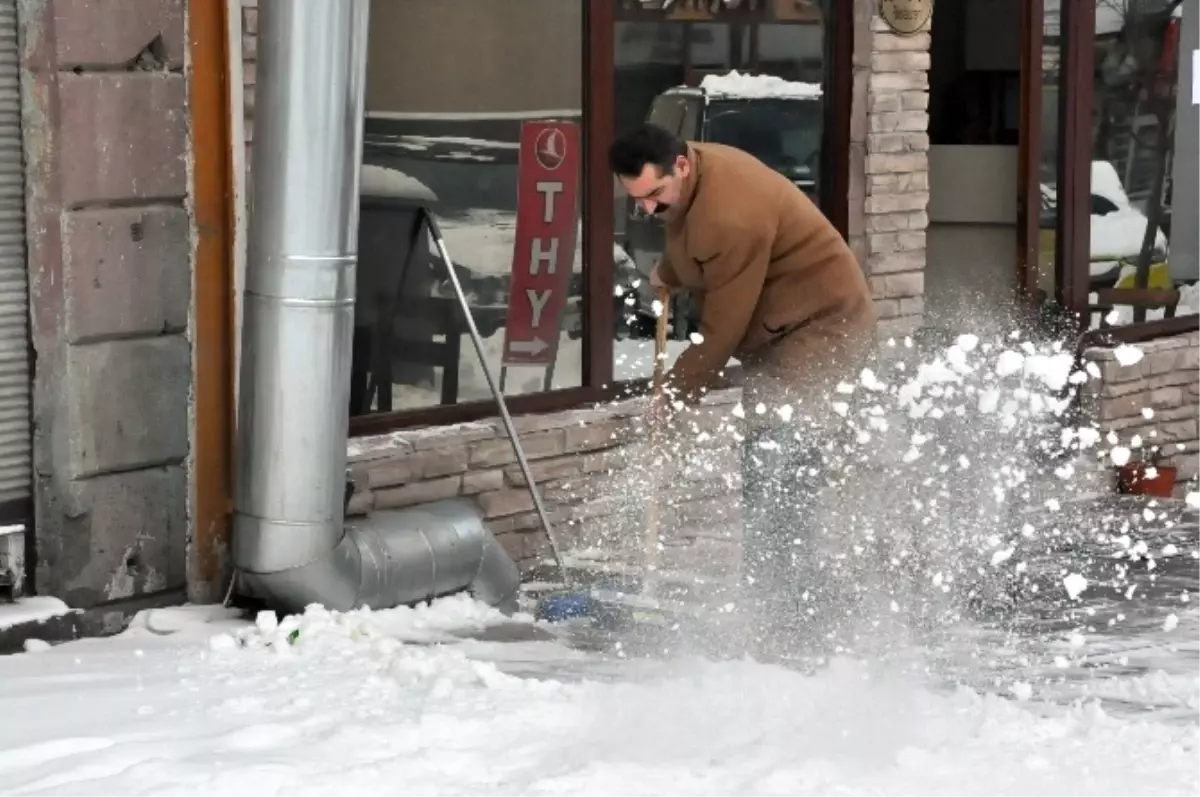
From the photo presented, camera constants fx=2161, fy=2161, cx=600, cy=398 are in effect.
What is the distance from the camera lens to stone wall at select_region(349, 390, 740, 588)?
25.7 ft

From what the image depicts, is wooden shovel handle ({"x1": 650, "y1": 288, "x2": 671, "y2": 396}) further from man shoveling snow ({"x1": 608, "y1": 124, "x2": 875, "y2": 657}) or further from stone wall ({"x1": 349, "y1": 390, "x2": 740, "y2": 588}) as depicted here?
stone wall ({"x1": 349, "y1": 390, "x2": 740, "y2": 588})

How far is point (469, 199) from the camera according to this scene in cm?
823

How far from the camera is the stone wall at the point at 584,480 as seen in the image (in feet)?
25.7

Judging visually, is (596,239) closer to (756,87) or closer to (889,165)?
(756,87)

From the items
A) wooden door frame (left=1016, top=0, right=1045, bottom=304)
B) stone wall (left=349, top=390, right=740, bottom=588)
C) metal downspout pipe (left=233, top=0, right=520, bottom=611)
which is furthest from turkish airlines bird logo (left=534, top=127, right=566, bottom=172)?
wooden door frame (left=1016, top=0, right=1045, bottom=304)

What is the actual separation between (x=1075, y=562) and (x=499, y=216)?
9.11 ft

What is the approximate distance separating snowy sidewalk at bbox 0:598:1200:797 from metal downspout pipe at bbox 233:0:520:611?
1.00ft

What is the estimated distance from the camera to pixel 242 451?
22.7 feet

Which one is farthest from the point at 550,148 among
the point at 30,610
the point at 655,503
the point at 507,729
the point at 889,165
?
the point at 507,729

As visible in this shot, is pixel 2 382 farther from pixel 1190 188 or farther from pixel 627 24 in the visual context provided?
pixel 1190 188

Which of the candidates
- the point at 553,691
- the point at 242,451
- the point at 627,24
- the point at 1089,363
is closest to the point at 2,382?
the point at 242,451

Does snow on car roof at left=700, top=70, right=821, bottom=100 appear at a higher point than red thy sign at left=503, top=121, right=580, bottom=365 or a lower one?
higher

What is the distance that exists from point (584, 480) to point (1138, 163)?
4.41 meters

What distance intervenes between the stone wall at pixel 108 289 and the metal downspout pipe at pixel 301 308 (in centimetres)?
31
